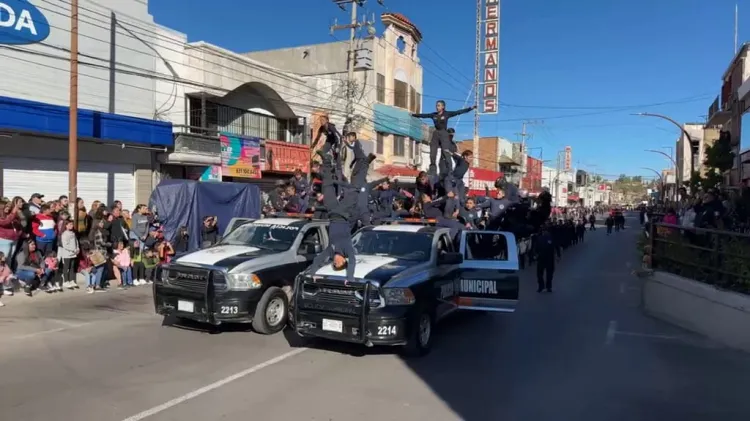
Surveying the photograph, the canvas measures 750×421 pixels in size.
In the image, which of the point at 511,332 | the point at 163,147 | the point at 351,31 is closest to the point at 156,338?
the point at 511,332

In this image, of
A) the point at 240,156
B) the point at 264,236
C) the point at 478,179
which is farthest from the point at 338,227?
the point at 478,179

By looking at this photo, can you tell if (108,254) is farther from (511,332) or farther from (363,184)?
(511,332)

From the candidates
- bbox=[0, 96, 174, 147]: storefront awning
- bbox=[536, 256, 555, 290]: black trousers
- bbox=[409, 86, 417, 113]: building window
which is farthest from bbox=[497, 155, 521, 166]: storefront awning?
bbox=[536, 256, 555, 290]: black trousers

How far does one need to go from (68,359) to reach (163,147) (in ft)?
44.0

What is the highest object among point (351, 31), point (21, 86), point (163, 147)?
point (351, 31)

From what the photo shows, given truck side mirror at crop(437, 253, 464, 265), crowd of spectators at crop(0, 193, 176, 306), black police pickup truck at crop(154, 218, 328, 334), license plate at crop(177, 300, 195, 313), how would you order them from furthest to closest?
1. crowd of spectators at crop(0, 193, 176, 306)
2. license plate at crop(177, 300, 195, 313)
3. black police pickup truck at crop(154, 218, 328, 334)
4. truck side mirror at crop(437, 253, 464, 265)

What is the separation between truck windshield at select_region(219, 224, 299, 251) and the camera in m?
9.20

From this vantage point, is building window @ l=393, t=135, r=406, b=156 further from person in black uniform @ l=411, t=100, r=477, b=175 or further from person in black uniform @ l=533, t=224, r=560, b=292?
person in black uniform @ l=411, t=100, r=477, b=175

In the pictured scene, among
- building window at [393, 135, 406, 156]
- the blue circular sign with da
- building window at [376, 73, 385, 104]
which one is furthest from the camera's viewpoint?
building window at [393, 135, 406, 156]

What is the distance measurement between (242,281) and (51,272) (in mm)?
5943

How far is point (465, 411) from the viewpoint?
5391mm

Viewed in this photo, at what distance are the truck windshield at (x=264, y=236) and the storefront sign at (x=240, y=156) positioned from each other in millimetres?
12615

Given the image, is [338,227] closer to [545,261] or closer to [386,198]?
[386,198]

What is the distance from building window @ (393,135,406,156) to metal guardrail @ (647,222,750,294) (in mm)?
24107
